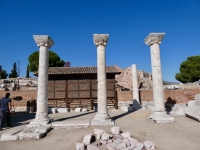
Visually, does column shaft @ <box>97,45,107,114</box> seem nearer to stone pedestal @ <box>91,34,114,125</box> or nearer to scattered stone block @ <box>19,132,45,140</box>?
stone pedestal @ <box>91,34,114,125</box>

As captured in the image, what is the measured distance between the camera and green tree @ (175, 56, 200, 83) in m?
34.2

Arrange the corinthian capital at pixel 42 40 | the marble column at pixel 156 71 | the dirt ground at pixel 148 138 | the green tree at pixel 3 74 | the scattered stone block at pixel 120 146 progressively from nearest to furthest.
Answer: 1. the scattered stone block at pixel 120 146
2. the dirt ground at pixel 148 138
3. the corinthian capital at pixel 42 40
4. the marble column at pixel 156 71
5. the green tree at pixel 3 74

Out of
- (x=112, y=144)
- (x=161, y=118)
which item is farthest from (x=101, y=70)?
(x=112, y=144)

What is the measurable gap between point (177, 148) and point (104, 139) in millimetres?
2366

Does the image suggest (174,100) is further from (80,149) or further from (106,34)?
(80,149)

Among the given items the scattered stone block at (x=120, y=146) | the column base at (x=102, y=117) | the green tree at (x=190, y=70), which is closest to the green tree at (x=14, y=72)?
the green tree at (x=190, y=70)

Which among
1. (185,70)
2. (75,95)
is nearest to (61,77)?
(75,95)

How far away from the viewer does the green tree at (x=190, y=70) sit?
112 ft

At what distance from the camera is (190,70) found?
34.9 m

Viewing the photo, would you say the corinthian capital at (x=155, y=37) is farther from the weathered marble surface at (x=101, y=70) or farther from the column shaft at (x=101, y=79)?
the column shaft at (x=101, y=79)

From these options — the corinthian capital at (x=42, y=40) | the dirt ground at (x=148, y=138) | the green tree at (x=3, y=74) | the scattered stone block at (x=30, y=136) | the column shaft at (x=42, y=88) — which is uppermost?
the green tree at (x=3, y=74)

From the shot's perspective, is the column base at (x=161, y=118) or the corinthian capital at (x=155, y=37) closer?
the column base at (x=161, y=118)

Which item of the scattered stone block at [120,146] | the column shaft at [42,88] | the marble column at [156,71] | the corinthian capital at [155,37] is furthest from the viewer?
the corinthian capital at [155,37]

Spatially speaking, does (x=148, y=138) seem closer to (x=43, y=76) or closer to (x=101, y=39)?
(x=101, y=39)
